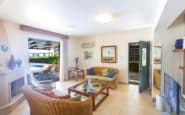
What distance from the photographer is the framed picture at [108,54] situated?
5.73m

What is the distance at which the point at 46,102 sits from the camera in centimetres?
197

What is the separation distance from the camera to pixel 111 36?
5.80 metres

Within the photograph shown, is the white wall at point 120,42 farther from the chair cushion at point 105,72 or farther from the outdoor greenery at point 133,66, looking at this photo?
A: the chair cushion at point 105,72

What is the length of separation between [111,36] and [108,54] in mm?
893

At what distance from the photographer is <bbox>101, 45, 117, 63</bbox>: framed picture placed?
18.8 feet

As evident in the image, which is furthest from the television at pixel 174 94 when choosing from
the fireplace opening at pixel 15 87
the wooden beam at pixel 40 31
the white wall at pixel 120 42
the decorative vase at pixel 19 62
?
the wooden beam at pixel 40 31

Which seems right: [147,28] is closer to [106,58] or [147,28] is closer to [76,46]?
[106,58]

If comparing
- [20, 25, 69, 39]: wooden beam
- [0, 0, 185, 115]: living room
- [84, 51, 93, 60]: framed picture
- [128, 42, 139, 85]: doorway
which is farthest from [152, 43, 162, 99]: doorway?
[20, 25, 69, 39]: wooden beam

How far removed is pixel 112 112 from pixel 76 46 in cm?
467

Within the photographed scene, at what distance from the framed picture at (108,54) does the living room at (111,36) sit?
135mm

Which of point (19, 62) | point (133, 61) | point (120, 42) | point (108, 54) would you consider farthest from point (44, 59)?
point (133, 61)

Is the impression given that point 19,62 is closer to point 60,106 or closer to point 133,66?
point 60,106

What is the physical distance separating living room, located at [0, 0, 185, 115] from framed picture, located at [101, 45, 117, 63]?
Answer: 0.13m

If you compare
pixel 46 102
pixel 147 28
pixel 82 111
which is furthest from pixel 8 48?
pixel 147 28
